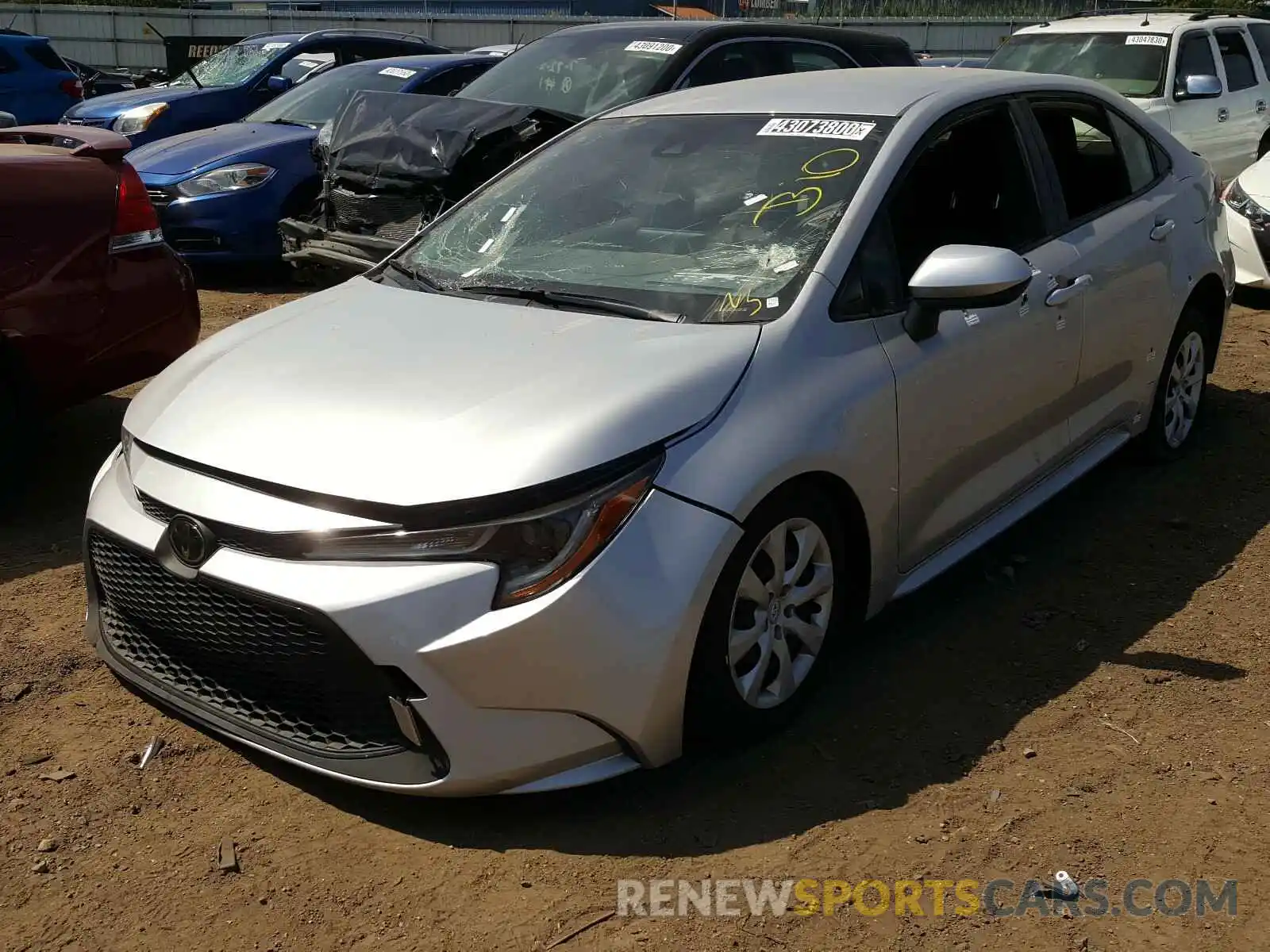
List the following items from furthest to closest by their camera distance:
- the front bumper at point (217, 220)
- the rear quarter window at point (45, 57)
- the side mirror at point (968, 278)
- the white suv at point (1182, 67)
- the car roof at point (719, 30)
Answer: the rear quarter window at point (45, 57) → the white suv at point (1182, 67) → the front bumper at point (217, 220) → the car roof at point (719, 30) → the side mirror at point (968, 278)

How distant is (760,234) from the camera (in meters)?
3.64

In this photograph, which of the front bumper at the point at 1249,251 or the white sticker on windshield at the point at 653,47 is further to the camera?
the front bumper at the point at 1249,251

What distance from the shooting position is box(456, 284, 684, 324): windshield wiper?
3.44 m

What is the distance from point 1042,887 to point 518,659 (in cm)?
123

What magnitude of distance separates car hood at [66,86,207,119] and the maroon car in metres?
6.44

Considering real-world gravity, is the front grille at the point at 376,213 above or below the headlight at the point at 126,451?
below

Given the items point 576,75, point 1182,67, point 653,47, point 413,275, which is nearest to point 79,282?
point 413,275

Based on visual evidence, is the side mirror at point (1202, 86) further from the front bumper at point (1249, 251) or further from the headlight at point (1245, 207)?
the front bumper at point (1249, 251)

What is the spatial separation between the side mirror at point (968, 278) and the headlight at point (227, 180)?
21.2ft

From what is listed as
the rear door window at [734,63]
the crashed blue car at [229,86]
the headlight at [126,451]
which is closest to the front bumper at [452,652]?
the headlight at [126,451]

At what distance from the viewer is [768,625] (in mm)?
3197

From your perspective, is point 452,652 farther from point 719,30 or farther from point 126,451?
point 719,30

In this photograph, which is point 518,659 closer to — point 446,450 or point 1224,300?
point 446,450

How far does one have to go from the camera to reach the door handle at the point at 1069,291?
163 inches
